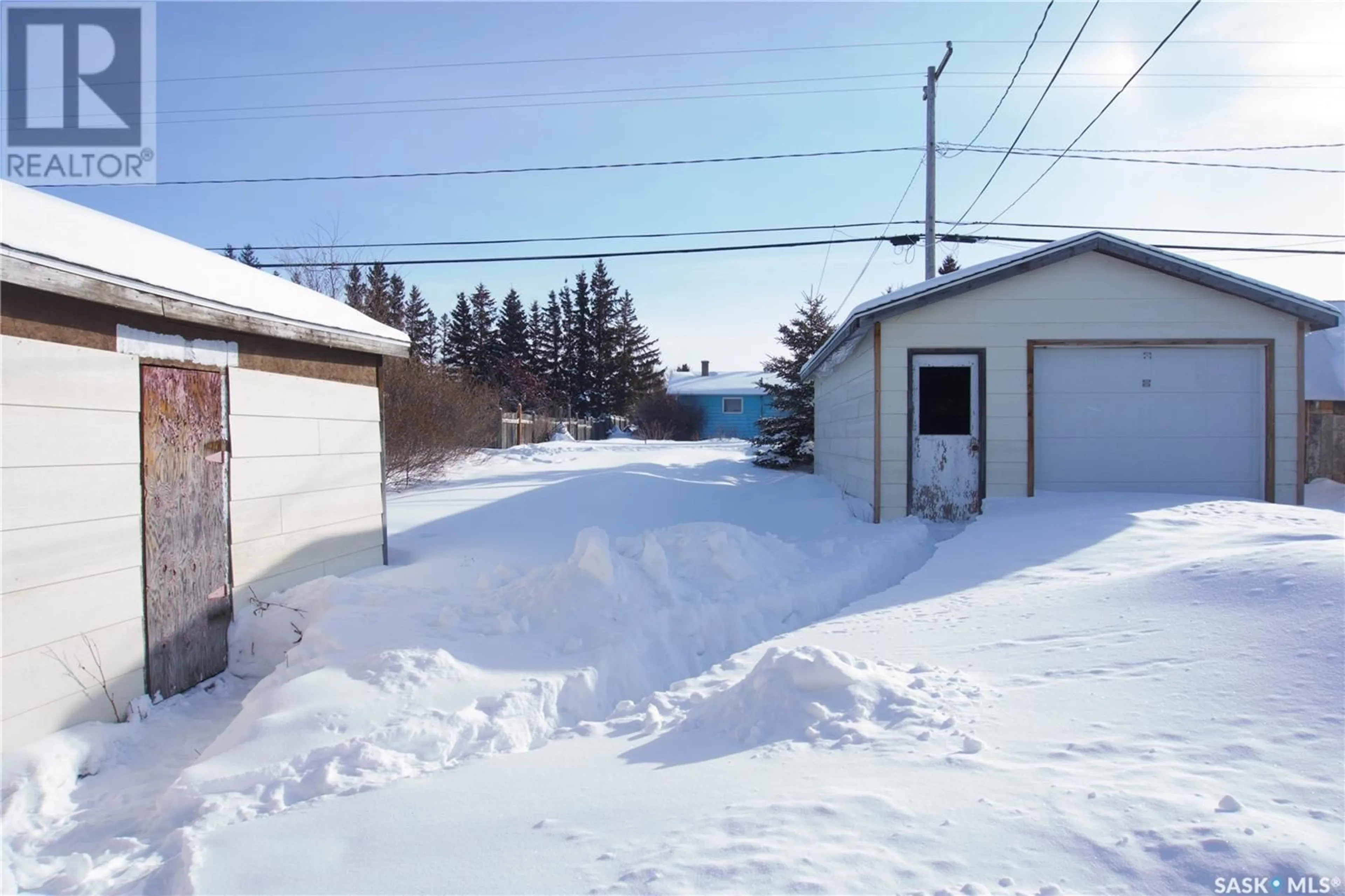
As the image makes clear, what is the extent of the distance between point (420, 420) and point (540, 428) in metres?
15.6

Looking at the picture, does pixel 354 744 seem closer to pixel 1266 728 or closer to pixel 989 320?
pixel 1266 728

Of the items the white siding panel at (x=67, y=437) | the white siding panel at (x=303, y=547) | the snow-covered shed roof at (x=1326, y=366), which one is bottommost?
the white siding panel at (x=303, y=547)

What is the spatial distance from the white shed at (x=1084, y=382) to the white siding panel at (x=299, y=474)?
644 centimetres

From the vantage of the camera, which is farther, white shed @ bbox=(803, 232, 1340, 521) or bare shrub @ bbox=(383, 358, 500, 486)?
bare shrub @ bbox=(383, 358, 500, 486)

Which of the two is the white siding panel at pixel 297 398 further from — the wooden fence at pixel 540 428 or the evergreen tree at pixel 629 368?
the evergreen tree at pixel 629 368

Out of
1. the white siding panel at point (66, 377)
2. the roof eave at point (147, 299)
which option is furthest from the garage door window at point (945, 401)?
the white siding panel at point (66, 377)

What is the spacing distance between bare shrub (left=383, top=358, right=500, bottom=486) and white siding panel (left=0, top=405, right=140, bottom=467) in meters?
9.10

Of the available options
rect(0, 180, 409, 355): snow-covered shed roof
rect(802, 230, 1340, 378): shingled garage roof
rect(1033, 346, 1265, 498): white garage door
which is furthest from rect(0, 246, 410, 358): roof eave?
rect(1033, 346, 1265, 498): white garage door

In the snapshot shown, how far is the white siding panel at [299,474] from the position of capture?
5.90 meters

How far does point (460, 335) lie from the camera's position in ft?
161

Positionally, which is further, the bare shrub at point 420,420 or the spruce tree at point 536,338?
the spruce tree at point 536,338

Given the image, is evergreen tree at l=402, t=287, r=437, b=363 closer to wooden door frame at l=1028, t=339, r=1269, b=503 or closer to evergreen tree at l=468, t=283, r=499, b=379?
evergreen tree at l=468, t=283, r=499, b=379

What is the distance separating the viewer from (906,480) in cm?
1006

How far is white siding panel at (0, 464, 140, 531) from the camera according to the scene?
3979mm
